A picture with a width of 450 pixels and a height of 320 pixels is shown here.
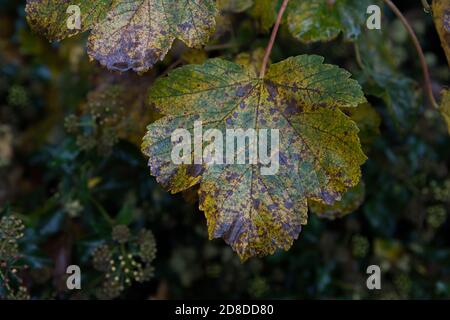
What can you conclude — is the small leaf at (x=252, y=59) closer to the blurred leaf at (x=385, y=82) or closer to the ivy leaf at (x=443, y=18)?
the blurred leaf at (x=385, y=82)

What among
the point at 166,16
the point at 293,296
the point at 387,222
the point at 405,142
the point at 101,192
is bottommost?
the point at 293,296

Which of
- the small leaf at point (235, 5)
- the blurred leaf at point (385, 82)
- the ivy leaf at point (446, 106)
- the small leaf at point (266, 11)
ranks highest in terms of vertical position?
the small leaf at point (235, 5)

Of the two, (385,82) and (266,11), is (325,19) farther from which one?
(385,82)

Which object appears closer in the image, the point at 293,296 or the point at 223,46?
the point at 223,46

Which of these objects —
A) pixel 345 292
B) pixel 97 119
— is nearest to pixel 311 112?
pixel 97 119

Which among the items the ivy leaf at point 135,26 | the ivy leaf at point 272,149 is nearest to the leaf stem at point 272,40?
the ivy leaf at point 272,149

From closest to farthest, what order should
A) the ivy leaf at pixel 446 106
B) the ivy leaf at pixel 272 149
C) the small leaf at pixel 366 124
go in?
the ivy leaf at pixel 272 149, the ivy leaf at pixel 446 106, the small leaf at pixel 366 124

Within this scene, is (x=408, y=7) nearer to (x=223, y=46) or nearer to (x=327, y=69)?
(x=223, y=46)
